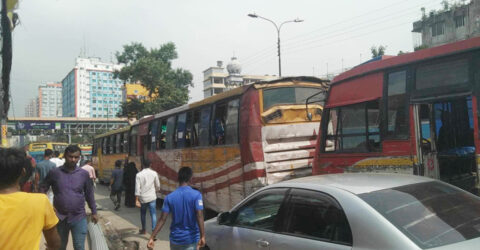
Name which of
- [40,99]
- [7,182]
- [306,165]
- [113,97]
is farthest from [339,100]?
[40,99]

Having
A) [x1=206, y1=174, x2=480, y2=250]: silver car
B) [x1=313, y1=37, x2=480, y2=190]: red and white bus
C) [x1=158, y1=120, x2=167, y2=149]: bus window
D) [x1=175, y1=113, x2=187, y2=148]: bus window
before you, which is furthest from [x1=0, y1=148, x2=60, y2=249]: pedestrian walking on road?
[x1=158, y1=120, x2=167, y2=149]: bus window

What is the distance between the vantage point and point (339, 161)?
630 cm

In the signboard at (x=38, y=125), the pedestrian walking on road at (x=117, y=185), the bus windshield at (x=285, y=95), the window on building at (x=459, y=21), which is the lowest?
the pedestrian walking on road at (x=117, y=185)

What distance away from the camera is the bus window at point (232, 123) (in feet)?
26.5

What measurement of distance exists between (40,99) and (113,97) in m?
43.4

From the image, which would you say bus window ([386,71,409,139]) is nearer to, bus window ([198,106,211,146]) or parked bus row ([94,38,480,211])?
parked bus row ([94,38,480,211])

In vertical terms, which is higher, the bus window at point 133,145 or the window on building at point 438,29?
the window on building at point 438,29

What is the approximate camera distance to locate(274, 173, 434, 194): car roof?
3.23m

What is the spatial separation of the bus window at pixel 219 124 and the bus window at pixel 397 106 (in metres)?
3.83

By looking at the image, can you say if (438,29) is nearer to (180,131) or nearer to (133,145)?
(133,145)

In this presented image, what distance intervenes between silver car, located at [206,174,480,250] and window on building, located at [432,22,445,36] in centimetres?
4018

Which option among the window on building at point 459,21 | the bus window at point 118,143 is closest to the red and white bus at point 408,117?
the bus window at point 118,143

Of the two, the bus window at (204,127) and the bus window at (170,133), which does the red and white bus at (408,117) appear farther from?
the bus window at (170,133)

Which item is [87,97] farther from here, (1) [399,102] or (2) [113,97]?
(1) [399,102]
